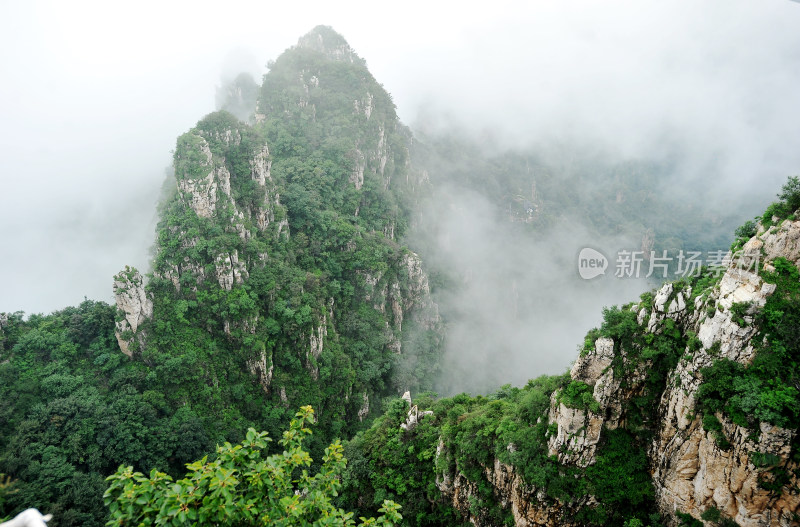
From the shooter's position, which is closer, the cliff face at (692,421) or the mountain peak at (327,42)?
the cliff face at (692,421)

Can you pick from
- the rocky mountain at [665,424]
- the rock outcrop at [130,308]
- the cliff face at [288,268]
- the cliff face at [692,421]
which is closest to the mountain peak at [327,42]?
the cliff face at [288,268]

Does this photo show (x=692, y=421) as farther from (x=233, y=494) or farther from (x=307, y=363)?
(x=307, y=363)

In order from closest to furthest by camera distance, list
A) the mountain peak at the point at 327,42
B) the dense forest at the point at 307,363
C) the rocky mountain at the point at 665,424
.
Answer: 1. the rocky mountain at the point at 665,424
2. the dense forest at the point at 307,363
3. the mountain peak at the point at 327,42

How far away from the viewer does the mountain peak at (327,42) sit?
3334 inches

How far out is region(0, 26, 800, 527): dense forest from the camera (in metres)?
12.8

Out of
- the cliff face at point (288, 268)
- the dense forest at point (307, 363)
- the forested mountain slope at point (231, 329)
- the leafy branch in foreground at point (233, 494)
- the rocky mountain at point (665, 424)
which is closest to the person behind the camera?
the leafy branch in foreground at point (233, 494)

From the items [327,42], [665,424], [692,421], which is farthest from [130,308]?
[327,42]

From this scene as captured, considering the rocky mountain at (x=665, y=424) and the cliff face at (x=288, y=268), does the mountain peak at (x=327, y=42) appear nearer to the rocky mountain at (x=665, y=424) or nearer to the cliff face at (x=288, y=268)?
the cliff face at (x=288, y=268)

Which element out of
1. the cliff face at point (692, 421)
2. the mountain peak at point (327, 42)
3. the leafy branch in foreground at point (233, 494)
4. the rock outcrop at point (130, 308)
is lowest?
the leafy branch in foreground at point (233, 494)

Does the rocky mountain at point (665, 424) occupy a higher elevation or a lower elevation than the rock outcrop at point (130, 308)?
lower

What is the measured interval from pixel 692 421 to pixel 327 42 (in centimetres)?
9123

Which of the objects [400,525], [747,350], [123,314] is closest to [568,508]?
[747,350]

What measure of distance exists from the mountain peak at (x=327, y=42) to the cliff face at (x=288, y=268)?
645 inches

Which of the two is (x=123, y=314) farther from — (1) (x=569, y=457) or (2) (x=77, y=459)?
(1) (x=569, y=457)
